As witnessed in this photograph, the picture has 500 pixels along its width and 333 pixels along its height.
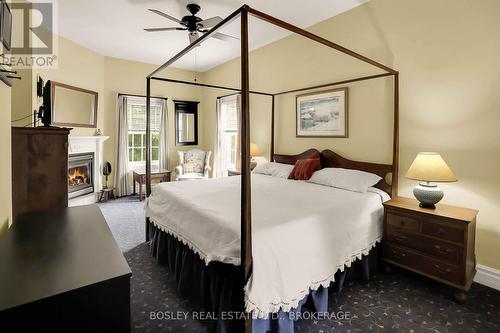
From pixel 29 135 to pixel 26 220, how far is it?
3.43ft

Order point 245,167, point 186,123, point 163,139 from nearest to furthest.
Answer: point 245,167 → point 163,139 → point 186,123

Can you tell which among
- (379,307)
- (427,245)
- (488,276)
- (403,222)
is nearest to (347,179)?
(403,222)

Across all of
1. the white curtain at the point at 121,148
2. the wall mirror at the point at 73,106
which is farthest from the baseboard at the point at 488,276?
the wall mirror at the point at 73,106

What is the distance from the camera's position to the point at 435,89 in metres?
2.69

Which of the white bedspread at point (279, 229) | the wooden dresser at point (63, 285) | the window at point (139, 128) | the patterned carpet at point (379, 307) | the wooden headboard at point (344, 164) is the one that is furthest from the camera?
the window at point (139, 128)

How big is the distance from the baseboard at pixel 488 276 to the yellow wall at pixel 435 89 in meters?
0.06

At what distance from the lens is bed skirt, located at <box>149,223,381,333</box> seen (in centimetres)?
171

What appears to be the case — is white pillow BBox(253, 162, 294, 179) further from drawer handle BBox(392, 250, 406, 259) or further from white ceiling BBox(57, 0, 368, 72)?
white ceiling BBox(57, 0, 368, 72)

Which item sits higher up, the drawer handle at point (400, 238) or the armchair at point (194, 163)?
the armchair at point (194, 163)

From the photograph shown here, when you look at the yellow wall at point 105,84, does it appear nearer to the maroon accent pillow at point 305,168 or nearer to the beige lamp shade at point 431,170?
the maroon accent pillow at point 305,168

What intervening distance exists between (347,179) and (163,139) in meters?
4.56

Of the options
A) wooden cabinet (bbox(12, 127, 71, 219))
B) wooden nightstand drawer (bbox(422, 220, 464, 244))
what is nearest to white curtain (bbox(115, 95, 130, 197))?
wooden cabinet (bbox(12, 127, 71, 219))

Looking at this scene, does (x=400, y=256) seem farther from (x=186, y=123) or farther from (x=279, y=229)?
(x=186, y=123)

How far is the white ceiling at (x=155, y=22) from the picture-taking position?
3340 millimetres
